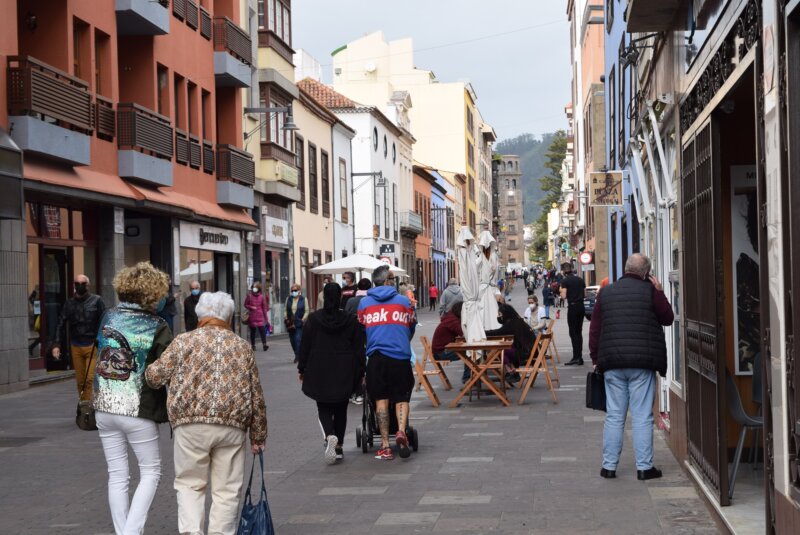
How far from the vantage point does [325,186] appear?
45.7 metres

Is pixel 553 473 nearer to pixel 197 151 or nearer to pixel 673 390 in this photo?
pixel 673 390

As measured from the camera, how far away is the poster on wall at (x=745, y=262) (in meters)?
9.20

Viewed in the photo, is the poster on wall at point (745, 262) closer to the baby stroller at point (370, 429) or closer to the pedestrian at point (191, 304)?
the baby stroller at point (370, 429)

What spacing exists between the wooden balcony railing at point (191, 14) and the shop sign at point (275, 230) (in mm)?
8350

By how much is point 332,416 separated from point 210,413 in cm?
422

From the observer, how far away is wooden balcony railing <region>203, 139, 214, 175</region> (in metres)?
29.6

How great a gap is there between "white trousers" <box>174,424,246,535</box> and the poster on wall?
4.43 metres

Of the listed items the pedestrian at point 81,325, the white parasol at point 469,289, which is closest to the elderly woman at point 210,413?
the pedestrian at point 81,325

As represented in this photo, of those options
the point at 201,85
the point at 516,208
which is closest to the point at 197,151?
the point at 201,85

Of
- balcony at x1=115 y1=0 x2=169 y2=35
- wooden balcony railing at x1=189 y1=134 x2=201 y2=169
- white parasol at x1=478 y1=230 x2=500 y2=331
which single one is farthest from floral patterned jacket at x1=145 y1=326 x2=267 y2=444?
wooden balcony railing at x1=189 y1=134 x2=201 y2=169

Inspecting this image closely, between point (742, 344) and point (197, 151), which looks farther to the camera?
point (197, 151)

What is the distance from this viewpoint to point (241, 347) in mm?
6812

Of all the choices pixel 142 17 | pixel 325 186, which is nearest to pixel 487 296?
pixel 142 17

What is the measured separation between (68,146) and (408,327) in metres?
10.3
